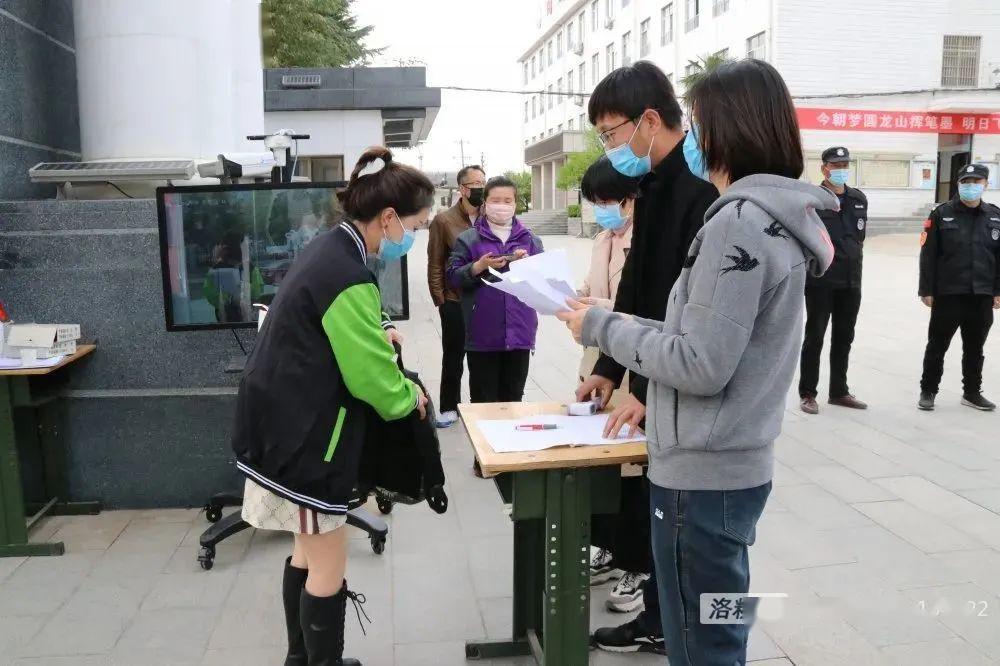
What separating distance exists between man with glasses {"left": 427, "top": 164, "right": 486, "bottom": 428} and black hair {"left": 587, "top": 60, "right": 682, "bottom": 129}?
3.19 meters

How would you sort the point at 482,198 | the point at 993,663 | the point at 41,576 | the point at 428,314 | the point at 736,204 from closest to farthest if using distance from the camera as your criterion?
the point at 736,204
the point at 993,663
the point at 41,576
the point at 482,198
the point at 428,314

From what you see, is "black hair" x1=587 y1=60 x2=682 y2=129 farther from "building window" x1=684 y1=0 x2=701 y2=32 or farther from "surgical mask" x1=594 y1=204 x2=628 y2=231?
"building window" x1=684 y1=0 x2=701 y2=32

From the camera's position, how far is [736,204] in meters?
1.65

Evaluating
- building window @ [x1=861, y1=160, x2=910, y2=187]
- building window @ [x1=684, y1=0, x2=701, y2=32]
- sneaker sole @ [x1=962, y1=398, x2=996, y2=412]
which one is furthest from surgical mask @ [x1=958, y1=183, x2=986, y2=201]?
building window @ [x1=684, y1=0, x2=701, y2=32]

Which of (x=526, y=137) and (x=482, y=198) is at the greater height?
(x=526, y=137)

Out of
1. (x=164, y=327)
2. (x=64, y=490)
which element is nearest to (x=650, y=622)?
(x=164, y=327)

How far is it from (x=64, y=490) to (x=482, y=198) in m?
2.93

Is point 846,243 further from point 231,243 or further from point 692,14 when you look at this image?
point 692,14

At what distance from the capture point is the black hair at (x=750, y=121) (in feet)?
5.53

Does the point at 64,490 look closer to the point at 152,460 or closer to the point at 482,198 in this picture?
the point at 152,460

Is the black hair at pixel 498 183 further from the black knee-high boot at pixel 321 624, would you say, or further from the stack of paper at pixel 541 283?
the black knee-high boot at pixel 321 624

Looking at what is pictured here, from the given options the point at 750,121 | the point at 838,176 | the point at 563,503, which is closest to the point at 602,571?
the point at 563,503

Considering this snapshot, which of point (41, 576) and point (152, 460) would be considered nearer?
point (41, 576)

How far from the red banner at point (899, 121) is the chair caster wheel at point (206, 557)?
29124mm
